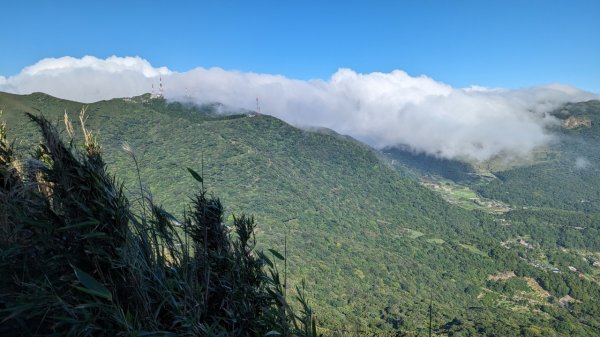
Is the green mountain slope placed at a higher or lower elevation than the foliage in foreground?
lower

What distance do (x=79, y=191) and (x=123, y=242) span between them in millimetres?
443

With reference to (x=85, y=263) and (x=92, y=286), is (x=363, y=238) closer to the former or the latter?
(x=85, y=263)

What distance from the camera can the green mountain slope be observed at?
313ft

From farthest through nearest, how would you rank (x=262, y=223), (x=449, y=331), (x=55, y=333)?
(x=262, y=223) < (x=449, y=331) < (x=55, y=333)

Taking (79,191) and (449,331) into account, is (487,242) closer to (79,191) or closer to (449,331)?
(449,331)

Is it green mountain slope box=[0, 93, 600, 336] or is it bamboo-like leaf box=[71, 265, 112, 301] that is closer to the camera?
bamboo-like leaf box=[71, 265, 112, 301]

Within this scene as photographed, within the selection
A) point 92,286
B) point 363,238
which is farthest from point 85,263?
point 363,238

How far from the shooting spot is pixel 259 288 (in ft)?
12.5

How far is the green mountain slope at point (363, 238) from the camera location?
95375mm

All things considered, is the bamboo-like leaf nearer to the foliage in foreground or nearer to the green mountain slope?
the foliage in foreground

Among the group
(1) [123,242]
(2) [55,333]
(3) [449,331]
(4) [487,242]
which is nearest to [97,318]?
(2) [55,333]

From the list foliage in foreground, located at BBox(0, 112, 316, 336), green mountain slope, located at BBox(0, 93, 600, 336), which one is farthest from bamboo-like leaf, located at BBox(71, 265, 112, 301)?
green mountain slope, located at BBox(0, 93, 600, 336)

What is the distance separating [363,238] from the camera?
148625mm

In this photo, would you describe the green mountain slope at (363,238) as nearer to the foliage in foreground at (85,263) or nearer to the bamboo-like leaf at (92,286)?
the foliage in foreground at (85,263)
